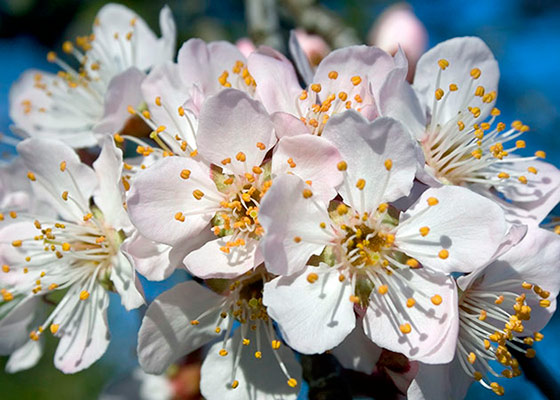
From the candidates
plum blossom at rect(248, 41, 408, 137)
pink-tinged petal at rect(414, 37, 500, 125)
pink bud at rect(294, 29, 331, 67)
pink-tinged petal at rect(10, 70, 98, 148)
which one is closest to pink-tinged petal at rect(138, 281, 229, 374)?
plum blossom at rect(248, 41, 408, 137)

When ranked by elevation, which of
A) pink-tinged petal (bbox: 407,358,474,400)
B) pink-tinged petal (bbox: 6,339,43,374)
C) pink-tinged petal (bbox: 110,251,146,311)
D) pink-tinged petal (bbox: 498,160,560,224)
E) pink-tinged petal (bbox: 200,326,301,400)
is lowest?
pink-tinged petal (bbox: 6,339,43,374)

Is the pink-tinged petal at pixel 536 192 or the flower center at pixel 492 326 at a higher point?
the pink-tinged petal at pixel 536 192

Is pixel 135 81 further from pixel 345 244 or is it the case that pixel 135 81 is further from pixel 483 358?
pixel 483 358

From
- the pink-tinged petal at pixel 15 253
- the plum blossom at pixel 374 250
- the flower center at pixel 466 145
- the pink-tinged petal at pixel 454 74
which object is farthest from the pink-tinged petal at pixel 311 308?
the pink-tinged petal at pixel 15 253

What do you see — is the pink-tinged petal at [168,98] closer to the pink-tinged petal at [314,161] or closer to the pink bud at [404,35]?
the pink-tinged petal at [314,161]

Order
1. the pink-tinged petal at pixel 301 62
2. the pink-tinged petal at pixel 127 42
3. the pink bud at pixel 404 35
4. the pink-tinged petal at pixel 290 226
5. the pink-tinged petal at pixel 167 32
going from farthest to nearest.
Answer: the pink bud at pixel 404 35 < the pink-tinged petal at pixel 127 42 < the pink-tinged petal at pixel 167 32 < the pink-tinged petal at pixel 301 62 < the pink-tinged petal at pixel 290 226

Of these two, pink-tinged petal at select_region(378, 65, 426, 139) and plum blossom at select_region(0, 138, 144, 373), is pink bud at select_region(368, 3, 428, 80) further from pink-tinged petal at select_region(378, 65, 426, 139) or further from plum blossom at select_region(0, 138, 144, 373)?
plum blossom at select_region(0, 138, 144, 373)

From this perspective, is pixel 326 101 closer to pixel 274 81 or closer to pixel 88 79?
pixel 274 81
